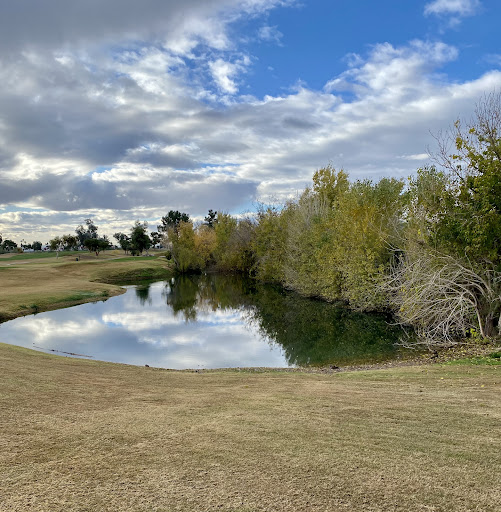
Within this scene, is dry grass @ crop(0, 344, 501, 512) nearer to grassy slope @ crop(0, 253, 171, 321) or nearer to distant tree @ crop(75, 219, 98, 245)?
grassy slope @ crop(0, 253, 171, 321)

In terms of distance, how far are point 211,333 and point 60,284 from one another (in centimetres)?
3156

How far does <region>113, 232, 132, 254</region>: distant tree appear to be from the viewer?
128 m

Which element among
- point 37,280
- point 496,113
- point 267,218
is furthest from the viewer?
point 267,218

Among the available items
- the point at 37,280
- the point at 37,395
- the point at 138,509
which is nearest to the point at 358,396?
the point at 138,509

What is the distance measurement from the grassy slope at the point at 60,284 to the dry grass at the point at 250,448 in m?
28.3

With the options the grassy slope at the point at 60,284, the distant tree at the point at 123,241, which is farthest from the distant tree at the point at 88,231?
the grassy slope at the point at 60,284

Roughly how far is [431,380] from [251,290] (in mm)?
43412

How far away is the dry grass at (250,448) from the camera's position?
4715 millimetres

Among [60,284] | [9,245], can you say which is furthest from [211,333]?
[9,245]

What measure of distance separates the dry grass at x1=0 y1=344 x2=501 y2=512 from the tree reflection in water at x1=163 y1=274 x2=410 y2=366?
10.6 m

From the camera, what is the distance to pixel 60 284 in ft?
167

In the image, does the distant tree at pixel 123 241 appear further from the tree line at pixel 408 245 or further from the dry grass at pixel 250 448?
the dry grass at pixel 250 448

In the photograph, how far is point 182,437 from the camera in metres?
6.70

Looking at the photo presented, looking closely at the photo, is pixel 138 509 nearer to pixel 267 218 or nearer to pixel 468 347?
pixel 468 347
